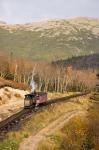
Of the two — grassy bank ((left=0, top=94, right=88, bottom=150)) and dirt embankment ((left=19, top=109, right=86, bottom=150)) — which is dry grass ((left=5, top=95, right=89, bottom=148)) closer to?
grassy bank ((left=0, top=94, right=88, bottom=150))

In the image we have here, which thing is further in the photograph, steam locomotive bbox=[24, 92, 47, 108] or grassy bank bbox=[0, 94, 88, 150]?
steam locomotive bbox=[24, 92, 47, 108]

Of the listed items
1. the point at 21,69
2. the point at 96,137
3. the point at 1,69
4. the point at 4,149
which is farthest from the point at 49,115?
the point at 21,69

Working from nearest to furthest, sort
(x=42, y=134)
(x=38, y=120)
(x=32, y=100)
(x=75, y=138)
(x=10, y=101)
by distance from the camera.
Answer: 1. (x=75, y=138)
2. (x=42, y=134)
3. (x=38, y=120)
4. (x=32, y=100)
5. (x=10, y=101)

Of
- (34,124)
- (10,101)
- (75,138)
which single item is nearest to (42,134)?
(34,124)

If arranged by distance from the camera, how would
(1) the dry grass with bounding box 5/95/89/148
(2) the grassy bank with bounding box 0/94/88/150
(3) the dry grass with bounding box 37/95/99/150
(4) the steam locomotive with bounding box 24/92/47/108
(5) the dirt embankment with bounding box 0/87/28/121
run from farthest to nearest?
(5) the dirt embankment with bounding box 0/87/28/121, (4) the steam locomotive with bounding box 24/92/47/108, (1) the dry grass with bounding box 5/95/89/148, (3) the dry grass with bounding box 37/95/99/150, (2) the grassy bank with bounding box 0/94/88/150

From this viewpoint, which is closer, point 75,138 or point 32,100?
point 75,138

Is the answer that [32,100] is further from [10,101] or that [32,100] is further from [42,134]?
[42,134]

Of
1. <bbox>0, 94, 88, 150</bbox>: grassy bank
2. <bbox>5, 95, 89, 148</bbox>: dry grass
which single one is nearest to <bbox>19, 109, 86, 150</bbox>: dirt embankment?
<bbox>0, 94, 88, 150</bbox>: grassy bank

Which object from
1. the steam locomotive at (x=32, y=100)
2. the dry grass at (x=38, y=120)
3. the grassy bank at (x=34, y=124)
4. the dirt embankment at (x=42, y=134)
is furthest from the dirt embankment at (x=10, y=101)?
the dirt embankment at (x=42, y=134)

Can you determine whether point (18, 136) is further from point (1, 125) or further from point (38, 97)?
point (38, 97)

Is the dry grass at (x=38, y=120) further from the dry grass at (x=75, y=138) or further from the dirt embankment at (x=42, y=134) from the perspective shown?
the dry grass at (x=75, y=138)

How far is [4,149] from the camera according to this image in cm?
4412

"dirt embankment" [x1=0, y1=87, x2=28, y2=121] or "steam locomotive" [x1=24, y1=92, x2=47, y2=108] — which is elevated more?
"steam locomotive" [x1=24, y1=92, x2=47, y2=108]

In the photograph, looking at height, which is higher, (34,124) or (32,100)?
(34,124)
